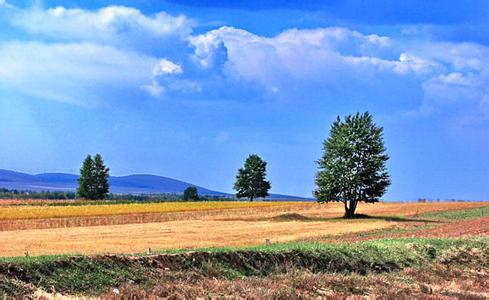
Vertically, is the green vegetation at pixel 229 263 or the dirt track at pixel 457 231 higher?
the dirt track at pixel 457 231

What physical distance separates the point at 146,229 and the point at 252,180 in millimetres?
64749

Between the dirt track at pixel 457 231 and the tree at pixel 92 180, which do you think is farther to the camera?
the tree at pixel 92 180

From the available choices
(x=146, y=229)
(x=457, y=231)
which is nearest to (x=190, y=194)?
(x=146, y=229)

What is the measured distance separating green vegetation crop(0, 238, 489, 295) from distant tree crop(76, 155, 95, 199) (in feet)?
302

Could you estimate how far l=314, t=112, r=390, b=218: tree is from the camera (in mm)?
67125

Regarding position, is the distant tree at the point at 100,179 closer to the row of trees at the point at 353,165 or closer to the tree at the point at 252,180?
the tree at the point at 252,180

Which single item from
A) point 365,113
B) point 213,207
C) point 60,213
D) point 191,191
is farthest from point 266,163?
point 60,213

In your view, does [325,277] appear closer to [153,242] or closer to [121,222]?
[153,242]

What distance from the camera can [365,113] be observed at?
2719 inches

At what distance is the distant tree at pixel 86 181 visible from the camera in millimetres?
111562

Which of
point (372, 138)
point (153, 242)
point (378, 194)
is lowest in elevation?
point (153, 242)

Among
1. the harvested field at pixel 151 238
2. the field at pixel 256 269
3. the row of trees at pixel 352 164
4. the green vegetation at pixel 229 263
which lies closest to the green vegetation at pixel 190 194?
the row of trees at pixel 352 164

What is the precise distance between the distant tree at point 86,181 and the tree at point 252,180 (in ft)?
85.3

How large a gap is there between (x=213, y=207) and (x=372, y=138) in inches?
1007
